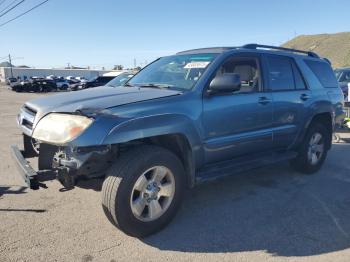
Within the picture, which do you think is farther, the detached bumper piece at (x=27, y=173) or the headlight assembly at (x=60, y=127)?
the detached bumper piece at (x=27, y=173)

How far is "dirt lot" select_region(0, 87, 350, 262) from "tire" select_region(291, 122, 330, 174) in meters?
0.43

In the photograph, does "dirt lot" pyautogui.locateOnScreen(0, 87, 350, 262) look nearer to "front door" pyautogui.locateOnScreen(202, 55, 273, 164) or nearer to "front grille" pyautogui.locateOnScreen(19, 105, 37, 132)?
"front door" pyautogui.locateOnScreen(202, 55, 273, 164)

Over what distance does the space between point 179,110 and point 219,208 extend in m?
1.41

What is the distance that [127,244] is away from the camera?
3412 millimetres

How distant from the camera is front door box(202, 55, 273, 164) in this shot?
4.04 metres

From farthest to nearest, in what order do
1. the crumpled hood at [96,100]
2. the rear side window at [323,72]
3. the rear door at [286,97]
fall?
the rear side window at [323,72]
the rear door at [286,97]
the crumpled hood at [96,100]

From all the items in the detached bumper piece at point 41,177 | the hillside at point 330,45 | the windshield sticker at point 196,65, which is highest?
the hillside at point 330,45

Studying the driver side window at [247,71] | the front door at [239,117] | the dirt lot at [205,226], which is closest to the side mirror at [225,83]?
the front door at [239,117]

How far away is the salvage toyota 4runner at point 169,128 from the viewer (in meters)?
3.29

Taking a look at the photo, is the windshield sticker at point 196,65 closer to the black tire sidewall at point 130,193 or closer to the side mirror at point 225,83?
the side mirror at point 225,83

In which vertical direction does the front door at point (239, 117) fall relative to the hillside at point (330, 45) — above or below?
below

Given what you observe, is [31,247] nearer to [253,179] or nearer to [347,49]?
[253,179]

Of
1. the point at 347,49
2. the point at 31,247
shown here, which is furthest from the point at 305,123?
the point at 347,49

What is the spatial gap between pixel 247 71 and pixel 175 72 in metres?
1.03
